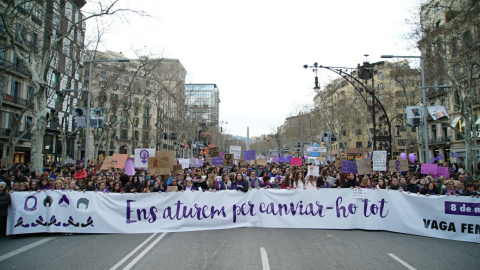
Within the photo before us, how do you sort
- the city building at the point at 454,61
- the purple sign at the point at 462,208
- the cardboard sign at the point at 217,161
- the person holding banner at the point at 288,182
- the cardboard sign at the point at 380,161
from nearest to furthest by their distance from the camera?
the purple sign at the point at 462,208
the person holding banner at the point at 288,182
the cardboard sign at the point at 380,161
the city building at the point at 454,61
the cardboard sign at the point at 217,161

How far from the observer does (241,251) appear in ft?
21.0

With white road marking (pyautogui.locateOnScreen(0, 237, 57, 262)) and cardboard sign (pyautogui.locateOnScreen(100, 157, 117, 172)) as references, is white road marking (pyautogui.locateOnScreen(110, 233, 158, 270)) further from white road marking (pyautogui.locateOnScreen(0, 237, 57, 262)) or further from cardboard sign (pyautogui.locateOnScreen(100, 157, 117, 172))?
cardboard sign (pyautogui.locateOnScreen(100, 157, 117, 172))

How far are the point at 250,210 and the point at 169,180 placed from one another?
3.42 m

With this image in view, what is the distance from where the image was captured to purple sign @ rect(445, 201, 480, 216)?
7.39 m

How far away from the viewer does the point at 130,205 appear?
8289mm

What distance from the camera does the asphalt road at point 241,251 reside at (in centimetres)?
566

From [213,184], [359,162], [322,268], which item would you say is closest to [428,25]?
[359,162]

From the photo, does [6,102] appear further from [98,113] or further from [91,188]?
[91,188]

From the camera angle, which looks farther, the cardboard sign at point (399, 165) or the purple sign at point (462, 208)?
the cardboard sign at point (399, 165)

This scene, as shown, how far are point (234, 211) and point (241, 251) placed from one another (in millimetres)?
2176

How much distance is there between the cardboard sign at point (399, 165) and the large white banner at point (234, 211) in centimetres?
652

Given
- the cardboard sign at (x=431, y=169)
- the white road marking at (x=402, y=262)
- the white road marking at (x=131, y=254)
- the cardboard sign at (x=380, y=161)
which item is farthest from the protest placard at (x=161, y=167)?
the cardboard sign at (x=431, y=169)

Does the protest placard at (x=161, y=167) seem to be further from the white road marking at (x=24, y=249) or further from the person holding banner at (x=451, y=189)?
the person holding banner at (x=451, y=189)

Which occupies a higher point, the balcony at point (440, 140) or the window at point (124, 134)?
the window at point (124, 134)
